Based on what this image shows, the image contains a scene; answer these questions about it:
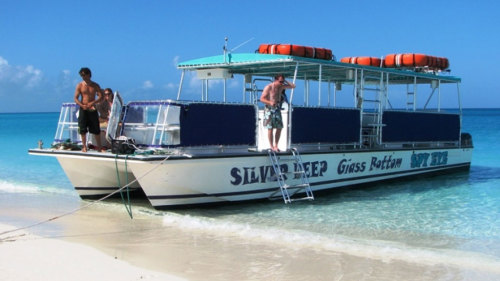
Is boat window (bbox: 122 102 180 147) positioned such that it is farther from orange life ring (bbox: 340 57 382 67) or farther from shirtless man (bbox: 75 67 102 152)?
orange life ring (bbox: 340 57 382 67)

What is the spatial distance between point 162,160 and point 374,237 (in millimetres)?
3474

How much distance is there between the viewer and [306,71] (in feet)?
41.6

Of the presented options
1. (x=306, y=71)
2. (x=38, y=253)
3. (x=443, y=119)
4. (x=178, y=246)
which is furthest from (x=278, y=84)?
(x=443, y=119)

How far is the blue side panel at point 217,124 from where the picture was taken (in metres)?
9.16

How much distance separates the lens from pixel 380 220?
9242mm

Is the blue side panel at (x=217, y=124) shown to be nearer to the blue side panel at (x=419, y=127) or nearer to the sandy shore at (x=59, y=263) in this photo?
the sandy shore at (x=59, y=263)

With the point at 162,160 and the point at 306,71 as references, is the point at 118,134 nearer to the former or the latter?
the point at 162,160

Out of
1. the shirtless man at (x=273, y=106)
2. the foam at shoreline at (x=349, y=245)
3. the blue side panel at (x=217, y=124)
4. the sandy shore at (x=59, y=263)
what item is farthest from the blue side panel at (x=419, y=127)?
the sandy shore at (x=59, y=263)

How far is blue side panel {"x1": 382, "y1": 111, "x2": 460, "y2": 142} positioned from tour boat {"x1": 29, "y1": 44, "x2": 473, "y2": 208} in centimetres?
5

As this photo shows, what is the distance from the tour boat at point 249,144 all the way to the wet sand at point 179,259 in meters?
1.12

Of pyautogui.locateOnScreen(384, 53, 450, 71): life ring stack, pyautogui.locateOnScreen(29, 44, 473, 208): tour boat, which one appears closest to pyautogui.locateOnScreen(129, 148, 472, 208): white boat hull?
pyautogui.locateOnScreen(29, 44, 473, 208): tour boat

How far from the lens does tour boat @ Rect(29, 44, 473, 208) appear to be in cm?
907

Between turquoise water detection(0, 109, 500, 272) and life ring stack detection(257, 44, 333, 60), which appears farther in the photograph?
life ring stack detection(257, 44, 333, 60)

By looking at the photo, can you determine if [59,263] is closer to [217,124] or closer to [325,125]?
[217,124]
